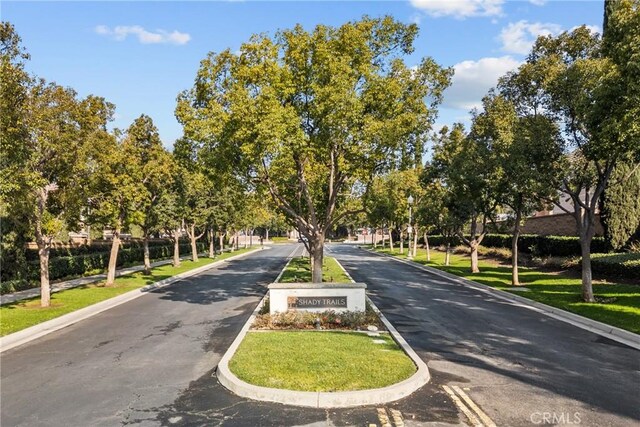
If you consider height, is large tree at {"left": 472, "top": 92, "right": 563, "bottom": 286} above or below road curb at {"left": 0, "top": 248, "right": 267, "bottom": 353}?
above

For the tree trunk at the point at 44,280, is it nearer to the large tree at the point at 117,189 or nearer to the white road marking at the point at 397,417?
the large tree at the point at 117,189

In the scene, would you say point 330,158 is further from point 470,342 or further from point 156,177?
point 156,177

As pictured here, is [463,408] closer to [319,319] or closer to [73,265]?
[319,319]

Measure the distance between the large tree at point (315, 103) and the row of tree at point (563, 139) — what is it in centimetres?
299

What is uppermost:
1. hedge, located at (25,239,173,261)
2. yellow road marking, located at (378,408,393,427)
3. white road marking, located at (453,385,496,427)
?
hedge, located at (25,239,173,261)

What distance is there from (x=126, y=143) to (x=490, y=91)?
19.4 metres

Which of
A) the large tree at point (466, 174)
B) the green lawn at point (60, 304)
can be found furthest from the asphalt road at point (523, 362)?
the green lawn at point (60, 304)

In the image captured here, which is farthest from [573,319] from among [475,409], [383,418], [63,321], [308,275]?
[63,321]

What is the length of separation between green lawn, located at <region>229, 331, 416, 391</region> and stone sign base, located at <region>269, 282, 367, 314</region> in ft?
7.92

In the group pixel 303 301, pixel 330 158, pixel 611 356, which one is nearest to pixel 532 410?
pixel 611 356

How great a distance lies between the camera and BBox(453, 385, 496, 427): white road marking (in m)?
7.03

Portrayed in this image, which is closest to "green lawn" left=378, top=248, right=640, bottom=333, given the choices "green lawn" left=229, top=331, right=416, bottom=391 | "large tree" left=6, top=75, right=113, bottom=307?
"green lawn" left=229, top=331, right=416, bottom=391

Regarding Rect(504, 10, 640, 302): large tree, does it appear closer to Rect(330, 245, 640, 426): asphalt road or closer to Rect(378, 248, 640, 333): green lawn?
Rect(378, 248, 640, 333): green lawn

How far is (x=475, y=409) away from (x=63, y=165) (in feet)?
55.7
